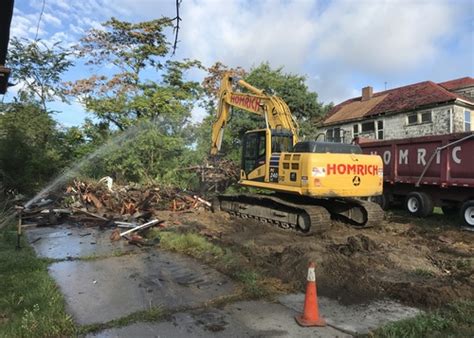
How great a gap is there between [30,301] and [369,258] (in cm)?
538

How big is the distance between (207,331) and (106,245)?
194 inches

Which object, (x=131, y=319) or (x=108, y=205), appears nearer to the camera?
(x=131, y=319)

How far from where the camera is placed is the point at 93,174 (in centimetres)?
1811

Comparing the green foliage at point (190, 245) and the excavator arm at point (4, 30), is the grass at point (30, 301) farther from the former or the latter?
the excavator arm at point (4, 30)

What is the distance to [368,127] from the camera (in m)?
29.0

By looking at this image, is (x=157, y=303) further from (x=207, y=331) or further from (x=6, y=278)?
(x=6, y=278)

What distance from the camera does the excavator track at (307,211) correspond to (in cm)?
1020

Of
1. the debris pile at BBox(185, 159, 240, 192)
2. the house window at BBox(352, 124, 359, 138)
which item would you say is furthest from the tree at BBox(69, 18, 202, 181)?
the house window at BBox(352, 124, 359, 138)

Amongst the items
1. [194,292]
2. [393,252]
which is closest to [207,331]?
[194,292]

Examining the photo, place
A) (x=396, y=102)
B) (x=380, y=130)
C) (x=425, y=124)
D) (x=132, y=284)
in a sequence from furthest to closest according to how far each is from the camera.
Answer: (x=380, y=130)
(x=396, y=102)
(x=425, y=124)
(x=132, y=284)

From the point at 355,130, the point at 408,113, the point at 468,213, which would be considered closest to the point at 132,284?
the point at 468,213

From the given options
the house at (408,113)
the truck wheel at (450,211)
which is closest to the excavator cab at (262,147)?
the truck wheel at (450,211)

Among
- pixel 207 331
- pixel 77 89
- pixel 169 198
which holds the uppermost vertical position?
pixel 77 89

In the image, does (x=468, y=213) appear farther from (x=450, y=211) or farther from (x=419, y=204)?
(x=450, y=211)
